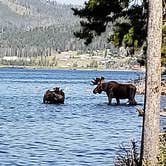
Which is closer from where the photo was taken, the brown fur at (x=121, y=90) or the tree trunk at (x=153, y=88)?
the tree trunk at (x=153, y=88)

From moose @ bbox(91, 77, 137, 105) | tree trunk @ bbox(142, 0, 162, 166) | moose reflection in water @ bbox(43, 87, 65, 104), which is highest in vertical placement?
tree trunk @ bbox(142, 0, 162, 166)

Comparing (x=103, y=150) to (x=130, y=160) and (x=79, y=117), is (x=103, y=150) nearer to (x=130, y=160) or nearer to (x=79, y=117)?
(x=130, y=160)

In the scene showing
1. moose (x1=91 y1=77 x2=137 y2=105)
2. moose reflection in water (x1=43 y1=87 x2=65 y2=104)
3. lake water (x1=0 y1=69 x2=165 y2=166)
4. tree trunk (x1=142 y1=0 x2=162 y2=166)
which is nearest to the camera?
tree trunk (x1=142 y1=0 x2=162 y2=166)

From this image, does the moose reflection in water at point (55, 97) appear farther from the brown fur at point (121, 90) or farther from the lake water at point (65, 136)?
the lake water at point (65, 136)

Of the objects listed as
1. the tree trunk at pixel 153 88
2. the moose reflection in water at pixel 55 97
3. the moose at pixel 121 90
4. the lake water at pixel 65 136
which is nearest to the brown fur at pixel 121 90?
the moose at pixel 121 90

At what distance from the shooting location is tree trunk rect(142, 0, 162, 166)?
12828 mm

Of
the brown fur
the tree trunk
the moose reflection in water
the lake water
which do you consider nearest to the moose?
the brown fur

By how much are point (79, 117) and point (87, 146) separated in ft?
49.5

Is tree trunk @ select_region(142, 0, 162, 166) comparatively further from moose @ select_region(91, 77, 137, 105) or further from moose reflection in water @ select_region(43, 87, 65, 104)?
moose reflection in water @ select_region(43, 87, 65, 104)

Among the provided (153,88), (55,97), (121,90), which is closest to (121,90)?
(121,90)

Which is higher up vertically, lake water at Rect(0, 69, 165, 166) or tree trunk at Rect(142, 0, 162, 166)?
tree trunk at Rect(142, 0, 162, 166)

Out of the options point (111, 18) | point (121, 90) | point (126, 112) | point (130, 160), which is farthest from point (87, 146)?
point (121, 90)

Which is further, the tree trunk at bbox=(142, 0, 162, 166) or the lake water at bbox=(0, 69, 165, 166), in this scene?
the lake water at bbox=(0, 69, 165, 166)

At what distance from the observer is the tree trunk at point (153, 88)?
1283 centimetres
